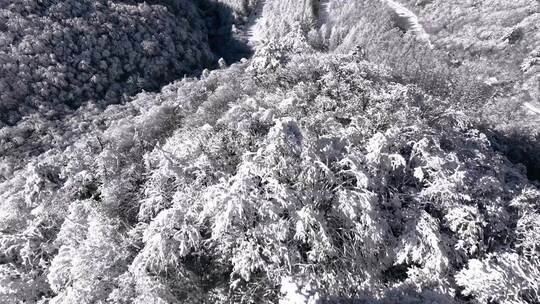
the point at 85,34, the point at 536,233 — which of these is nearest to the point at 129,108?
the point at 85,34

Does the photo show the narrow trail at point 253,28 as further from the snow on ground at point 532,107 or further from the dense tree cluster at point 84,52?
the snow on ground at point 532,107

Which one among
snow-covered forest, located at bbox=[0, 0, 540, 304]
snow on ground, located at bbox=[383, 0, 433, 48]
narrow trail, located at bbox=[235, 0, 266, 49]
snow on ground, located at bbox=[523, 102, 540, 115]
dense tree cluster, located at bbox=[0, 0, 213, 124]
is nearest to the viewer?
snow-covered forest, located at bbox=[0, 0, 540, 304]

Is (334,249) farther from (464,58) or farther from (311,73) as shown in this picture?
(464,58)

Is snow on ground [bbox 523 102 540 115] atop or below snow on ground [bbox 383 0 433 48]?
below

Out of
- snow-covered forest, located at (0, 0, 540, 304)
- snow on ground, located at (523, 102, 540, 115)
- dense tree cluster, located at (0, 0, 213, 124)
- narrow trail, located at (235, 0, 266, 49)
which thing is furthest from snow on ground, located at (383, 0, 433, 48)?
snow-covered forest, located at (0, 0, 540, 304)

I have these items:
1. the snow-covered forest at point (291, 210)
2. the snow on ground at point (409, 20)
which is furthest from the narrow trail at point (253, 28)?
the snow-covered forest at point (291, 210)

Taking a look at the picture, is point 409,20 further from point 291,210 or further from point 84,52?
point 291,210

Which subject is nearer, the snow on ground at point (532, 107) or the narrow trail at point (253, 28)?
the snow on ground at point (532, 107)

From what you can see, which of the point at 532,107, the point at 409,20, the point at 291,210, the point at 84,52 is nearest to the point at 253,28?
the point at 409,20

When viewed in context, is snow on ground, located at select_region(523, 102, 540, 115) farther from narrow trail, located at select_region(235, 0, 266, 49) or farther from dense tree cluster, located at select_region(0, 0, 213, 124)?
dense tree cluster, located at select_region(0, 0, 213, 124)
